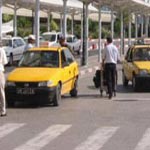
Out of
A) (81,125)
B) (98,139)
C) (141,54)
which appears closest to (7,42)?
(141,54)

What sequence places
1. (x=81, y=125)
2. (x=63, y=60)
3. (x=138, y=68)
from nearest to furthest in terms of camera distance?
(x=81, y=125), (x=63, y=60), (x=138, y=68)

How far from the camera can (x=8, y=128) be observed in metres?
11.7

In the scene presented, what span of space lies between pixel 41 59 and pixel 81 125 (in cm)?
456

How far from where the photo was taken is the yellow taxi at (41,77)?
584 inches

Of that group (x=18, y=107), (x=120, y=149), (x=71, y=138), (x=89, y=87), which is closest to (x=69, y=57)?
(x=18, y=107)

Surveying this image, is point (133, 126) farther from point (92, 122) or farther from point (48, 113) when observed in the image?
point (48, 113)

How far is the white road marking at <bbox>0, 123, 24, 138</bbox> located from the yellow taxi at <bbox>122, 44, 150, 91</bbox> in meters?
7.47

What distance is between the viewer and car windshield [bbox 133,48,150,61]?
66.3 ft

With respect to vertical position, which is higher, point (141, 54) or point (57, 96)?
point (141, 54)

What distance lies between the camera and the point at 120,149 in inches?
371

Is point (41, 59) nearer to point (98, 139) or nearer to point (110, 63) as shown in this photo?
point (110, 63)

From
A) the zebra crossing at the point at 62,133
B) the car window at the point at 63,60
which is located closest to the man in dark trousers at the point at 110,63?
the car window at the point at 63,60

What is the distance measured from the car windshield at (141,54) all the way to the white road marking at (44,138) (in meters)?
8.66

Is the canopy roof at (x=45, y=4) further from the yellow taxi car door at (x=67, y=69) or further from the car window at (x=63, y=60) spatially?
the car window at (x=63, y=60)
